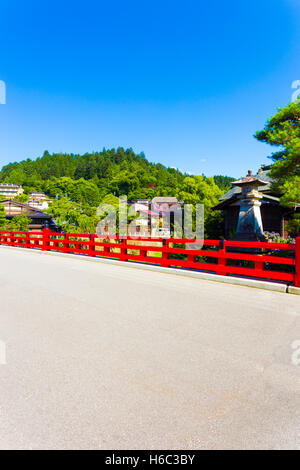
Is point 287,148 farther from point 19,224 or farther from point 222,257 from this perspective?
point 19,224

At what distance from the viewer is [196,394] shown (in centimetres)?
270

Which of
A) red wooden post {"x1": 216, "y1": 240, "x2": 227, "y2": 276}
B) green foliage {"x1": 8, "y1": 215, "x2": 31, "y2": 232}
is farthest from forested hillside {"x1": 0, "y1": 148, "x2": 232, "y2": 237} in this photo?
red wooden post {"x1": 216, "y1": 240, "x2": 227, "y2": 276}

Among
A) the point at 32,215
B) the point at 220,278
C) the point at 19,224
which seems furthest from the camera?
the point at 32,215

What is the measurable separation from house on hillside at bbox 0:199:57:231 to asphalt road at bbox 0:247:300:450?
51.7 m

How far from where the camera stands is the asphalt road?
221cm

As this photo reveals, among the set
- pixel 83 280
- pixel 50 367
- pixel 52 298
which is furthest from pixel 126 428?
pixel 83 280

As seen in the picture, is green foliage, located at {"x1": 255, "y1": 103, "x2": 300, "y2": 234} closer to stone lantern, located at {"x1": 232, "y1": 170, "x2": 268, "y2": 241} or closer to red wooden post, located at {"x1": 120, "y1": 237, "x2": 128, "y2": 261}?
stone lantern, located at {"x1": 232, "y1": 170, "x2": 268, "y2": 241}

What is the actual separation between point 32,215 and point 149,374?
56019mm

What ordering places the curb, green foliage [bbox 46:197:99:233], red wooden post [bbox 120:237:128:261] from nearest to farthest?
the curb < red wooden post [bbox 120:237:128:261] < green foliage [bbox 46:197:99:233]

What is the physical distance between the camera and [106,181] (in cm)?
9612

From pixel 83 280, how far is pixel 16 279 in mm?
1917

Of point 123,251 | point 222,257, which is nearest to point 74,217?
point 123,251
